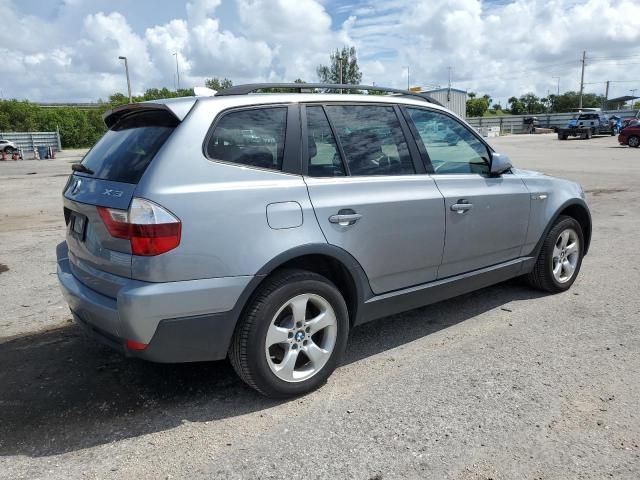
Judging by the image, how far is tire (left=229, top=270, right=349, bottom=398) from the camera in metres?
2.95

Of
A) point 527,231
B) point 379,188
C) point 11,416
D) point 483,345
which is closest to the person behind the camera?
point 11,416

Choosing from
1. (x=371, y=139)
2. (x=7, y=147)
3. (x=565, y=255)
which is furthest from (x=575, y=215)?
(x=7, y=147)

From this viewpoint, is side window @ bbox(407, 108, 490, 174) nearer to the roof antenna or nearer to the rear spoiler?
the roof antenna

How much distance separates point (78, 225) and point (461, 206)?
258cm

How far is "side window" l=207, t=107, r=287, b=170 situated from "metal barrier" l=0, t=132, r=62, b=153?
134 ft

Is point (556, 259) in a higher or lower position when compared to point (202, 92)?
lower

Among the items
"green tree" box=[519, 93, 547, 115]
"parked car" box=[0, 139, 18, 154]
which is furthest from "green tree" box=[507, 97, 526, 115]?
"parked car" box=[0, 139, 18, 154]

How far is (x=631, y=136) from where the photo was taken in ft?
94.6

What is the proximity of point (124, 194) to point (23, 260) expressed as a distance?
4.82 meters

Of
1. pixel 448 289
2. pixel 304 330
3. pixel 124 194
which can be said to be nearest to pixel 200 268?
pixel 124 194

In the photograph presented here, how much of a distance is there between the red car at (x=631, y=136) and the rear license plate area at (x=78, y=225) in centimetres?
3165

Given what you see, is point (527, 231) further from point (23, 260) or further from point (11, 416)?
point (23, 260)

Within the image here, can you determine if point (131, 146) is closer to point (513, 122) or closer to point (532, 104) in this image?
point (513, 122)

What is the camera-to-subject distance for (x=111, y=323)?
2795 mm
